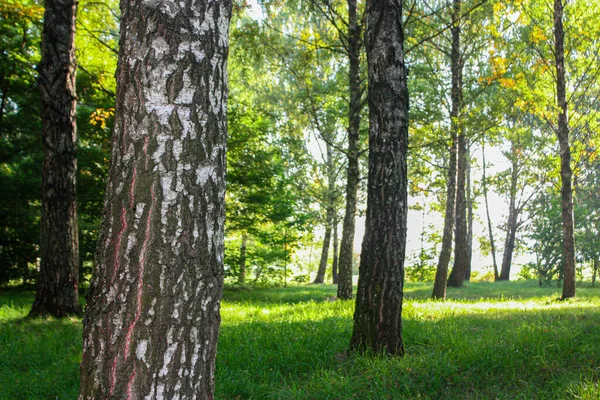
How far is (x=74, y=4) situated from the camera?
712 cm

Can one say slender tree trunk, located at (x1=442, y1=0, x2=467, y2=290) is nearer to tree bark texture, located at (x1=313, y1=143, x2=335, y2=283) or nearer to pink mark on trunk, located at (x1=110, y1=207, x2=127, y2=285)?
pink mark on trunk, located at (x1=110, y1=207, x2=127, y2=285)

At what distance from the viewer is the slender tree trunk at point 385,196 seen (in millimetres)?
4645

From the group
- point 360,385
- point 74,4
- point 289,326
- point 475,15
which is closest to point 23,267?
point 74,4

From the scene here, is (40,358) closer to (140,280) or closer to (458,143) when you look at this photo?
(140,280)


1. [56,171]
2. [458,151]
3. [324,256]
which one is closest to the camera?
[56,171]

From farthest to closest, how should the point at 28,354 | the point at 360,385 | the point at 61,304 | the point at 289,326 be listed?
the point at 61,304, the point at 289,326, the point at 28,354, the point at 360,385

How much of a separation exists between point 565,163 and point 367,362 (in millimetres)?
9775

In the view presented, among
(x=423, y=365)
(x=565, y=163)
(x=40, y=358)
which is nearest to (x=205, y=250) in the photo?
(x=423, y=365)

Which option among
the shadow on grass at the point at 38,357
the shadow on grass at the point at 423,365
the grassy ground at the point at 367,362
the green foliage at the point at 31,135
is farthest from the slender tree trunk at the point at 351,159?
the shadow on grass at the point at 38,357

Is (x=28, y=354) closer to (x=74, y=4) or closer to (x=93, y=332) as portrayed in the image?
(x=93, y=332)

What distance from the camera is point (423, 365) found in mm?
4164

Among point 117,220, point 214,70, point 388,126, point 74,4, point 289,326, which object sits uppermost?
point 74,4

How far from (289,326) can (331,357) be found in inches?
58.6

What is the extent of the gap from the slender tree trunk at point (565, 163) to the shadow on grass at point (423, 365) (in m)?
6.12
